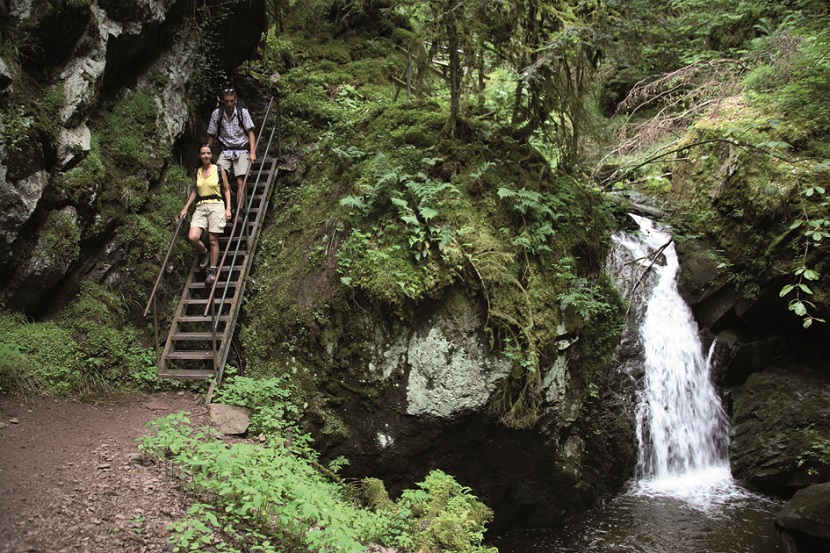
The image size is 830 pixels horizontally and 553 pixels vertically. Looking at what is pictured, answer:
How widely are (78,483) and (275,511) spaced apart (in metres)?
1.86

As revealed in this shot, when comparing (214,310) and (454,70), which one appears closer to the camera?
(214,310)

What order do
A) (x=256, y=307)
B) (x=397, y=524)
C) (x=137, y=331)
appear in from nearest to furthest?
(x=397, y=524), (x=137, y=331), (x=256, y=307)

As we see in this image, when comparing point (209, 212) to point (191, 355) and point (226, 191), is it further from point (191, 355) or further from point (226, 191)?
point (191, 355)

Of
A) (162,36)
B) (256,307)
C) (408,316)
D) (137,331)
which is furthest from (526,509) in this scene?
(162,36)

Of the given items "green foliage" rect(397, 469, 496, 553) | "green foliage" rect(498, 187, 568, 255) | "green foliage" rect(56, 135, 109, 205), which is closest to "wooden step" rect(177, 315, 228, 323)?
"green foliage" rect(56, 135, 109, 205)

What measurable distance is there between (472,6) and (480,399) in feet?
19.8

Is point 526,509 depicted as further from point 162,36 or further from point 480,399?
point 162,36

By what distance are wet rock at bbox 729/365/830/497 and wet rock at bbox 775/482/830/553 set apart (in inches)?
59.4

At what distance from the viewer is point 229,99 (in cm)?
885

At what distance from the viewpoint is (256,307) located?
25.9 ft

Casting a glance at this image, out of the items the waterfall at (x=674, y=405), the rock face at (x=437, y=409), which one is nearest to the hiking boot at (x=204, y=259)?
the rock face at (x=437, y=409)

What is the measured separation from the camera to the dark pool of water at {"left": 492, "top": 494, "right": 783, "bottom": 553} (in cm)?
742

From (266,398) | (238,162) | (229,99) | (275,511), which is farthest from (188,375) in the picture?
(229,99)

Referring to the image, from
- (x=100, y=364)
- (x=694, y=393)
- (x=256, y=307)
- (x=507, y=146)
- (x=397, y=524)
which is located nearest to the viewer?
(x=397, y=524)
